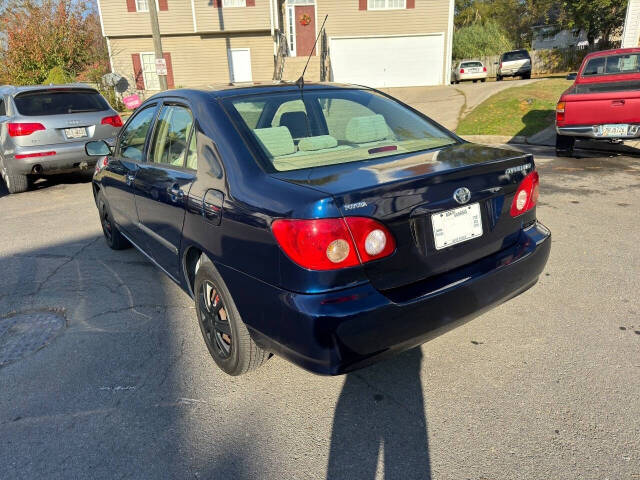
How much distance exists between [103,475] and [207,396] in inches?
25.8

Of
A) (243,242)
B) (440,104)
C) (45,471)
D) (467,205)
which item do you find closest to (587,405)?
(467,205)

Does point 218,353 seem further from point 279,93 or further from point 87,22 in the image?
point 87,22

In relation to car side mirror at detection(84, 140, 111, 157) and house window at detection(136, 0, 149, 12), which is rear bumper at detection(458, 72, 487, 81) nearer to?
house window at detection(136, 0, 149, 12)

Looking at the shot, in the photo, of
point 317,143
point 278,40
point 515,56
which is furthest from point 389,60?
→ point 317,143

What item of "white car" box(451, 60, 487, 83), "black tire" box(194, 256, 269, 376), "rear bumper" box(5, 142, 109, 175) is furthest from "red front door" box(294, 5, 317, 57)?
"black tire" box(194, 256, 269, 376)

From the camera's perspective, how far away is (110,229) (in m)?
5.04

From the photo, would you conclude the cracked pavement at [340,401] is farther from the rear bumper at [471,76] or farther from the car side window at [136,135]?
the rear bumper at [471,76]

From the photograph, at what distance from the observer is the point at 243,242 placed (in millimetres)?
2348

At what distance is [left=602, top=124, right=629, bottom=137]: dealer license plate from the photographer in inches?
313

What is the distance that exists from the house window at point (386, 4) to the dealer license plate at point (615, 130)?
1810 cm

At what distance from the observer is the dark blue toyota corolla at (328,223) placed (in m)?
2.09

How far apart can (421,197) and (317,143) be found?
3.23 ft

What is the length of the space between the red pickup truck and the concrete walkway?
4.39 metres

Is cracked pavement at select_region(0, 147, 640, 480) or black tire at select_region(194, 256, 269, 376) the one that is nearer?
cracked pavement at select_region(0, 147, 640, 480)
